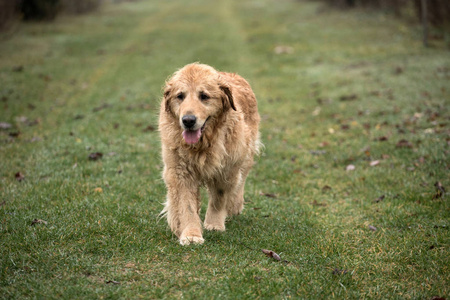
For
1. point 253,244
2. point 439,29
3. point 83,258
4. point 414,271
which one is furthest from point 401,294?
point 439,29

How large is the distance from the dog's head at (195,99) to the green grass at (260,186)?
1.34m

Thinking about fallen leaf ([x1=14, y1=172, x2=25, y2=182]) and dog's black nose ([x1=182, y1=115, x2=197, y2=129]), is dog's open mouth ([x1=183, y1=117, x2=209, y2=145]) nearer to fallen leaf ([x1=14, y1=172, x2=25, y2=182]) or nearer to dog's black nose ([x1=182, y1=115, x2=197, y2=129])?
dog's black nose ([x1=182, y1=115, x2=197, y2=129])

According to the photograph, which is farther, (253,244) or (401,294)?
(253,244)

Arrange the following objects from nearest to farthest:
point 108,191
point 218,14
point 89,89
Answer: point 108,191 < point 89,89 < point 218,14

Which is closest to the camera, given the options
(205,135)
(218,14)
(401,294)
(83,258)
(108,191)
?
(401,294)

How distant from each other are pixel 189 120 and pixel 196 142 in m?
0.32

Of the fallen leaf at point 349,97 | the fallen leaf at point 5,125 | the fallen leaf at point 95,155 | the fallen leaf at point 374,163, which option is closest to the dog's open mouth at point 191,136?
the fallen leaf at point 95,155

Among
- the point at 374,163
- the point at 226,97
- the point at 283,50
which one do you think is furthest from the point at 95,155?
the point at 283,50

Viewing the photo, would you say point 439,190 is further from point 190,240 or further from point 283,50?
point 283,50

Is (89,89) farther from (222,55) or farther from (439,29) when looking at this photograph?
(439,29)

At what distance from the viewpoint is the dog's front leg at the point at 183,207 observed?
5137mm

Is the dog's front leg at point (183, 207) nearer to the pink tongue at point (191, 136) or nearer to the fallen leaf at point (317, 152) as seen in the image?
the pink tongue at point (191, 136)

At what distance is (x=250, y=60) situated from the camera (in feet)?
66.5

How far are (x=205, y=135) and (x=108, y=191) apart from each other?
2349 mm
